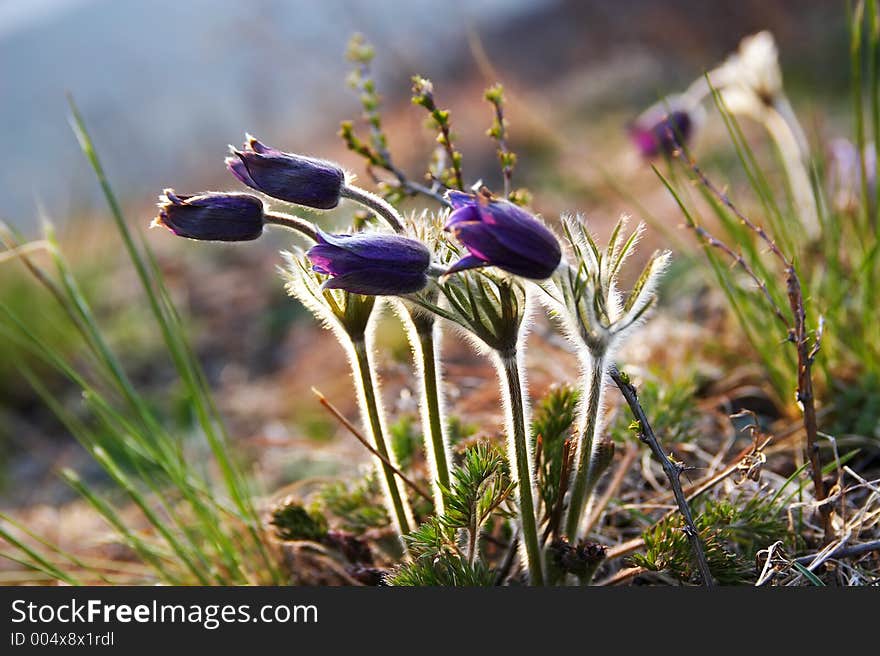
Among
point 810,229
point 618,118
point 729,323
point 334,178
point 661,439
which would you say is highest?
point 618,118

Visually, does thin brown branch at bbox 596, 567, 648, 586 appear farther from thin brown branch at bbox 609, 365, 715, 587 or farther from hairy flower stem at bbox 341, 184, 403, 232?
hairy flower stem at bbox 341, 184, 403, 232

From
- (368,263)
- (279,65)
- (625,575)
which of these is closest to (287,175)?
(368,263)

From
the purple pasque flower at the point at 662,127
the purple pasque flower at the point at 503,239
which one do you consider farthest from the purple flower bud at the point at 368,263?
the purple pasque flower at the point at 662,127

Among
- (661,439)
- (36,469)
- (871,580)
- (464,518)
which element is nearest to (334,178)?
(464,518)

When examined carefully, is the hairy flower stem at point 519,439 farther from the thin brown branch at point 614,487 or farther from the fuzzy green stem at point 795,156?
the fuzzy green stem at point 795,156

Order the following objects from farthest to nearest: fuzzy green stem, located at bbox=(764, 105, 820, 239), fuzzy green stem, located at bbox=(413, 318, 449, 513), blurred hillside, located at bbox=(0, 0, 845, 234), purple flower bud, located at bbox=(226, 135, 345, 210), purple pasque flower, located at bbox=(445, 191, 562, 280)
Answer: blurred hillside, located at bbox=(0, 0, 845, 234), fuzzy green stem, located at bbox=(764, 105, 820, 239), fuzzy green stem, located at bbox=(413, 318, 449, 513), purple flower bud, located at bbox=(226, 135, 345, 210), purple pasque flower, located at bbox=(445, 191, 562, 280)

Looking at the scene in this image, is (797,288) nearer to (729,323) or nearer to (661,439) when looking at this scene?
(661,439)

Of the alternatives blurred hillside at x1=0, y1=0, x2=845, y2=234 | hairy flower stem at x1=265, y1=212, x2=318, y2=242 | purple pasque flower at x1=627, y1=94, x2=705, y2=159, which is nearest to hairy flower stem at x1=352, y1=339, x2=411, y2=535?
hairy flower stem at x1=265, y1=212, x2=318, y2=242
